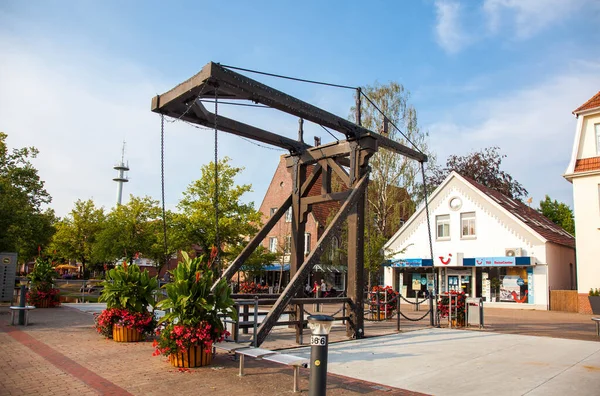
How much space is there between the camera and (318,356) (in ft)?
14.3

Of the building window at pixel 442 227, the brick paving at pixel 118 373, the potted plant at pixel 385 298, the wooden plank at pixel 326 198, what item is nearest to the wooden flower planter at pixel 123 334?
the brick paving at pixel 118 373

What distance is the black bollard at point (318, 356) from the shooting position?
4.30 metres

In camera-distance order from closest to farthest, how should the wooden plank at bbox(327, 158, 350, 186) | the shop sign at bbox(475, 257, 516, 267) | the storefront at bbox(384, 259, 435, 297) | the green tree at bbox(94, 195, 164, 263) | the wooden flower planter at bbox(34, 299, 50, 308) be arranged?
1. the wooden plank at bbox(327, 158, 350, 186)
2. the wooden flower planter at bbox(34, 299, 50, 308)
3. the shop sign at bbox(475, 257, 516, 267)
4. the storefront at bbox(384, 259, 435, 297)
5. the green tree at bbox(94, 195, 164, 263)

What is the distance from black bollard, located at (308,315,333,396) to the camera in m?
4.30

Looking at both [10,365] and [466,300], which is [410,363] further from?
[466,300]

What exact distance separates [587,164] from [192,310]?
21505mm

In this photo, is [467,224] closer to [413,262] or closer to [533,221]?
[533,221]

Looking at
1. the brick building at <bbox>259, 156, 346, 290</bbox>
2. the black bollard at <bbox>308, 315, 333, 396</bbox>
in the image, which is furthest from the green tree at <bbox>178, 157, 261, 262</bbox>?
the black bollard at <bbox>308, 315, 333, 396</bbox>

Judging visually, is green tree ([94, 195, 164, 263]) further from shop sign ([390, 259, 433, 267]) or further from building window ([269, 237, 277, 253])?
shop sign ([390, 259, 433, 267])

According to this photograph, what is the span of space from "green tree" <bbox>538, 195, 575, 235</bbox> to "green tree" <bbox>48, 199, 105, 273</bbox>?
41964 mm

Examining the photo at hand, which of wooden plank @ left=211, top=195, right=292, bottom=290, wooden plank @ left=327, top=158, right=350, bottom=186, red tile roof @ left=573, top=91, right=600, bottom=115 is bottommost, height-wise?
wooden plank @ left=211, top=195, right=292, bottom=290

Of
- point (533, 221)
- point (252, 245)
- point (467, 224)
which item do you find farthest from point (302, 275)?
point (533, 221)

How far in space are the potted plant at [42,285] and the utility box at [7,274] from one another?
2.13 feet

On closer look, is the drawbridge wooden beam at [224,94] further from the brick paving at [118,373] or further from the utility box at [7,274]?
the utility box at [7,274]
